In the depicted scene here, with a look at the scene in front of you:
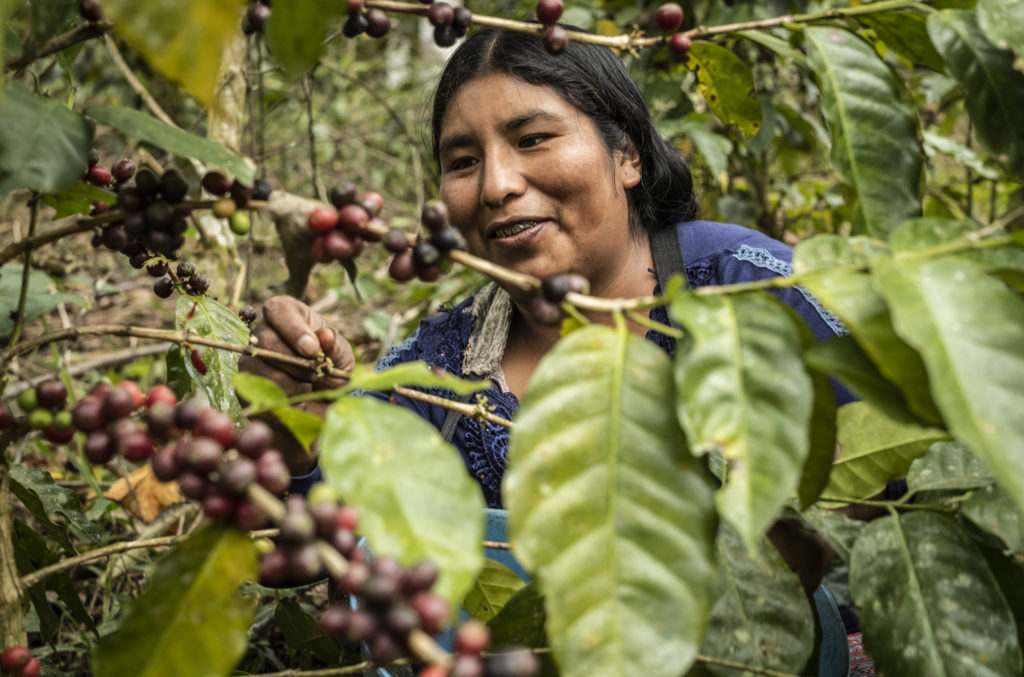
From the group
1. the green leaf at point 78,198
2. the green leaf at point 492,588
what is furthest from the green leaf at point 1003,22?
the green leaf at point 78,198

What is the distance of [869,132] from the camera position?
870mm

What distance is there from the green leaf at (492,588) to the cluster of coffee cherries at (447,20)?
2.46 feet

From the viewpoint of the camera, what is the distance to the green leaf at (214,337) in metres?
1.12

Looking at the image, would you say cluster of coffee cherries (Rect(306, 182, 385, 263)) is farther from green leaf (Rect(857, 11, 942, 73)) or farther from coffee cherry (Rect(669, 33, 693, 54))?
green leaf (Rect(857, 11, 942, 73))

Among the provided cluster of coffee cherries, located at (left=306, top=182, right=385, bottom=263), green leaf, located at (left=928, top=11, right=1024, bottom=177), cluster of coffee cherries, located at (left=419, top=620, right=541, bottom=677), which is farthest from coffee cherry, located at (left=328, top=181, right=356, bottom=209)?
green leaf, located at (left=928, top=11, right=1024, bottom=177)

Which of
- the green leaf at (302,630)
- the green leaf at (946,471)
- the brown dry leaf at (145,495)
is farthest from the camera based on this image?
the brown dry leaf at (145,495)

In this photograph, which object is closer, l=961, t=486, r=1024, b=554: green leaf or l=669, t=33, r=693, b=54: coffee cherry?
l=961, t=486, r=1024, b=554: green leaf

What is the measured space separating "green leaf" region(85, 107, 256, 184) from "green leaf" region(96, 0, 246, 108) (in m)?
0.15

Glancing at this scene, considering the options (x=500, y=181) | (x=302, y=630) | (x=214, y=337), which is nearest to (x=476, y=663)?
(x=214, y=337)

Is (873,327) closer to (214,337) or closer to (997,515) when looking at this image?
(997,515)

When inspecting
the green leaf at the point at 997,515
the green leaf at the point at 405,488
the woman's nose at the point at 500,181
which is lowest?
the green leaf at the point at 997,515

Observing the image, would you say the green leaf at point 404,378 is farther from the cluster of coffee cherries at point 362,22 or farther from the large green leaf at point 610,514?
Result: the cluster of coffee cherries at point 362,22

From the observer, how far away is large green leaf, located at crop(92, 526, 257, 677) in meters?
0.66

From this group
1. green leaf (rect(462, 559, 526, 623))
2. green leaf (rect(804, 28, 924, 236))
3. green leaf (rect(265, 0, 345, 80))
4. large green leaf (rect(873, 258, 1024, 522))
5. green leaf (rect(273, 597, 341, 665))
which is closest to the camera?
large green leaf (rect(873, 258, 1024, 522))
